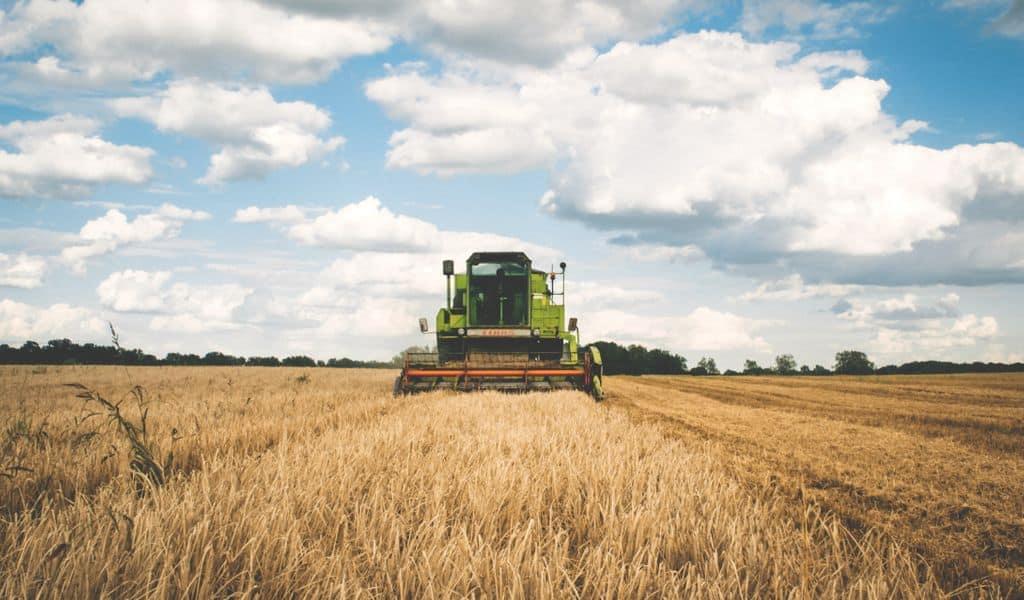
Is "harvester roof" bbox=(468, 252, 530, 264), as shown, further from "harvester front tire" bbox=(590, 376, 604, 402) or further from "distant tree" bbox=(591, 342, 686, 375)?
"distant tree" bbox=(591, 342, 686, 375)

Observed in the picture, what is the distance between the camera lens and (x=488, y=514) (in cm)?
321

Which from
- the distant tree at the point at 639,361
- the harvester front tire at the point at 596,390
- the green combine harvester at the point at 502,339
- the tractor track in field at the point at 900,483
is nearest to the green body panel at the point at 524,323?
the green combine harvester at the point at 502,339

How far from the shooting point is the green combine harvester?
14.5m

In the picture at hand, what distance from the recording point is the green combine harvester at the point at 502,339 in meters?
14.5

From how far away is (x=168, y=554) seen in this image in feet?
7.21

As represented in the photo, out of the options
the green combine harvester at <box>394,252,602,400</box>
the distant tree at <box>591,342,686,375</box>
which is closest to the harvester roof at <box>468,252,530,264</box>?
the green combine harvester at <box>394,252,602,400</box>

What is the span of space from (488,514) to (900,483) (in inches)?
179

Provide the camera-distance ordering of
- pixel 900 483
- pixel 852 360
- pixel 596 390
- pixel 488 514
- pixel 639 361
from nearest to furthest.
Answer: pixel 488 514 < pixel 900 483 < pixel 596 390 < pixel 639 361 < pixel 852 360

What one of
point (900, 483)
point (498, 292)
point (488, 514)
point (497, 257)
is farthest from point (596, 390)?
point (488, 514)

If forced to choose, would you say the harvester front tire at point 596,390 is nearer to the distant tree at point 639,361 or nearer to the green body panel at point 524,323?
the green body panel at point 524,323

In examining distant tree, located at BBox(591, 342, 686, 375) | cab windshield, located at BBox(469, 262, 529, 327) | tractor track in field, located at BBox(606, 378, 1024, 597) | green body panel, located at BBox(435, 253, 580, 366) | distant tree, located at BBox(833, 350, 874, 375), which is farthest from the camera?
distant tree, located at BBox(833, 350, 874, 375)

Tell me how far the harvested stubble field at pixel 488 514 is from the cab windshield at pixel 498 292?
30.8ft

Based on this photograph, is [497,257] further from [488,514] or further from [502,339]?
[488,514]

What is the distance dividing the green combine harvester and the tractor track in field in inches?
193
